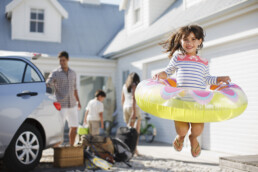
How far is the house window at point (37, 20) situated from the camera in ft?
46.9

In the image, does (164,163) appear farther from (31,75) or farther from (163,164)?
(31,75)

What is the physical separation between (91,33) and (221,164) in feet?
36.6

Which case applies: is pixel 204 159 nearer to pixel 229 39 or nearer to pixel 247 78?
pixel 247 78

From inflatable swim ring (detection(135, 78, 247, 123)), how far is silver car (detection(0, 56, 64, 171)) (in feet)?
8.20

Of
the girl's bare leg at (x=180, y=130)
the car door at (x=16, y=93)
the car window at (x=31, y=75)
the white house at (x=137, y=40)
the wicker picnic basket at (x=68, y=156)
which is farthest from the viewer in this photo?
the white house at (x=137, y=40)

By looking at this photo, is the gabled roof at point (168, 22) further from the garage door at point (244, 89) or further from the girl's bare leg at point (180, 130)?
the girl's bare leg at point (180, 130)

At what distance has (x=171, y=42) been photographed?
390 centimetres

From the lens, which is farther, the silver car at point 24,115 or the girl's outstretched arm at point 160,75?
the silver car at point 24,115

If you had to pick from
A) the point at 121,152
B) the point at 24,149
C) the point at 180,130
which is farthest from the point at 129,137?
the point at 180,130

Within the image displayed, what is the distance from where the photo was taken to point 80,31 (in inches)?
608

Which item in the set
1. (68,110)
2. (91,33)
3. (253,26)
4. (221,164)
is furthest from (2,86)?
(91,33)

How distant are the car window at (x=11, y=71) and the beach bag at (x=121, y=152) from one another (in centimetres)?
219

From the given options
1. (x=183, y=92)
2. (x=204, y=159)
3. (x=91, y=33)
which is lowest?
(x=204, y=159)

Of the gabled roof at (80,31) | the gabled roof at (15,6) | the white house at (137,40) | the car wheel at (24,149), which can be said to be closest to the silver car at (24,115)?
the car wheel at (24,149)
